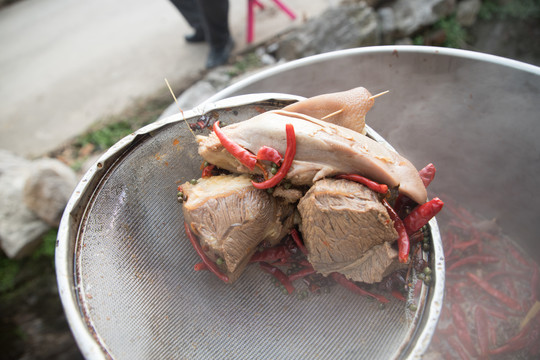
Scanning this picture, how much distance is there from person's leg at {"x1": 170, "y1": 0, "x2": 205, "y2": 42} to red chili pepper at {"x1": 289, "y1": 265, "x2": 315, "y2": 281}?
12.4ft

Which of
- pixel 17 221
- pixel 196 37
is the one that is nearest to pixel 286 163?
pixel 17 221

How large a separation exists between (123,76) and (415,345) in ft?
16.6

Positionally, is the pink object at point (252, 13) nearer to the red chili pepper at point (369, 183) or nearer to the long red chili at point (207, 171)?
the long red chili at point (207, 171)

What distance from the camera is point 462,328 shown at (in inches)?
122

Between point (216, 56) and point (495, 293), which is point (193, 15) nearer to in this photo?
point (216, 56)

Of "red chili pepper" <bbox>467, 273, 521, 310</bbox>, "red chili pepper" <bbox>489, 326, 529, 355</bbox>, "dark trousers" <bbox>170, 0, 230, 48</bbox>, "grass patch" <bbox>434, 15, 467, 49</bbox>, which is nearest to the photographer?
"red chili pepper" <bbox>489, 326, 529, 355</bbox>

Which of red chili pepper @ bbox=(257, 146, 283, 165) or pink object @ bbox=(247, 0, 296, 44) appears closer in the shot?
red chili pepper @ bbox=(257, 146, 283, 165)

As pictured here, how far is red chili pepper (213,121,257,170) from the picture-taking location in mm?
2057

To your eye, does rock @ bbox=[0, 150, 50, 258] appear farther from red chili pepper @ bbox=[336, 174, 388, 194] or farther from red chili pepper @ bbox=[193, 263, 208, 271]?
red chili pepper @ bbox=[336, 174, 388, 194]

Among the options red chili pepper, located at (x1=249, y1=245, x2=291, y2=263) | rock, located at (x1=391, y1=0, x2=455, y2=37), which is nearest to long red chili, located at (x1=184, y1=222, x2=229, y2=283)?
red chili pepper, located at (x1=249, y1=245, x2=291, y2=263)

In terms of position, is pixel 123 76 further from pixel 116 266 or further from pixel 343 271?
pixel 343 271

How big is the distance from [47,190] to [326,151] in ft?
11.5

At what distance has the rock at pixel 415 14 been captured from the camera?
16.7 ft

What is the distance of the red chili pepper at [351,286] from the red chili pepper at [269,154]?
874mm
